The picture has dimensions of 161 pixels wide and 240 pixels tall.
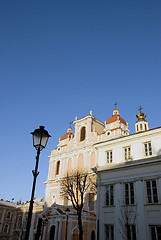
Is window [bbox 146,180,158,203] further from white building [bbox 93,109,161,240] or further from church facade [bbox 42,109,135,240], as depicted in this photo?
church facade [bbox 42,109,135,240]

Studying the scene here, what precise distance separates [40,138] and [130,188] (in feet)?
44.4

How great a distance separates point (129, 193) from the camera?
62.3ft

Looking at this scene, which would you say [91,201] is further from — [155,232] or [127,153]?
[155,232]

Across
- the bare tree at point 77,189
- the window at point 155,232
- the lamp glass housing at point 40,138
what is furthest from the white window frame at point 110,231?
the lamp glass housing at point 40,138


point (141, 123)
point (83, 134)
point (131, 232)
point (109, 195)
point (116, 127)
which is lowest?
point (131, 232)

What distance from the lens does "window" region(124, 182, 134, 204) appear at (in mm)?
18672

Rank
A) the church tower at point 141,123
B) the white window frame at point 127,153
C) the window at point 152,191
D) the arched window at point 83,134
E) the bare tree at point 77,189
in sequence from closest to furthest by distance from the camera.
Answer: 1. the window at point 152,191
2. the white window frame at point 127,153
3. the bare tree at point 77,189
4. the church tower at point 141,123
5. the arched window at point 83,134

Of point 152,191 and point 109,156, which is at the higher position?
point 109,156

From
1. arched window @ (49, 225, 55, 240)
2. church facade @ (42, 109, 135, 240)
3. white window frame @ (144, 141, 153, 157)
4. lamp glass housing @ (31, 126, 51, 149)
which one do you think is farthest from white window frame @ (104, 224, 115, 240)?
arched window @ (49, 225, 55, 240)

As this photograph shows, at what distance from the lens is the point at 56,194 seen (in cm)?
4022

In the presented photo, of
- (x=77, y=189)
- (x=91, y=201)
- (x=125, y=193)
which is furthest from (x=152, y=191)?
(x=91, y=201)

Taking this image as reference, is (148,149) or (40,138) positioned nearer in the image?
(40,138)

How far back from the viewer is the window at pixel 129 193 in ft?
61.3

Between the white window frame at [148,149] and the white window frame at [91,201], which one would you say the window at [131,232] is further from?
the white window frame at [91,201]
